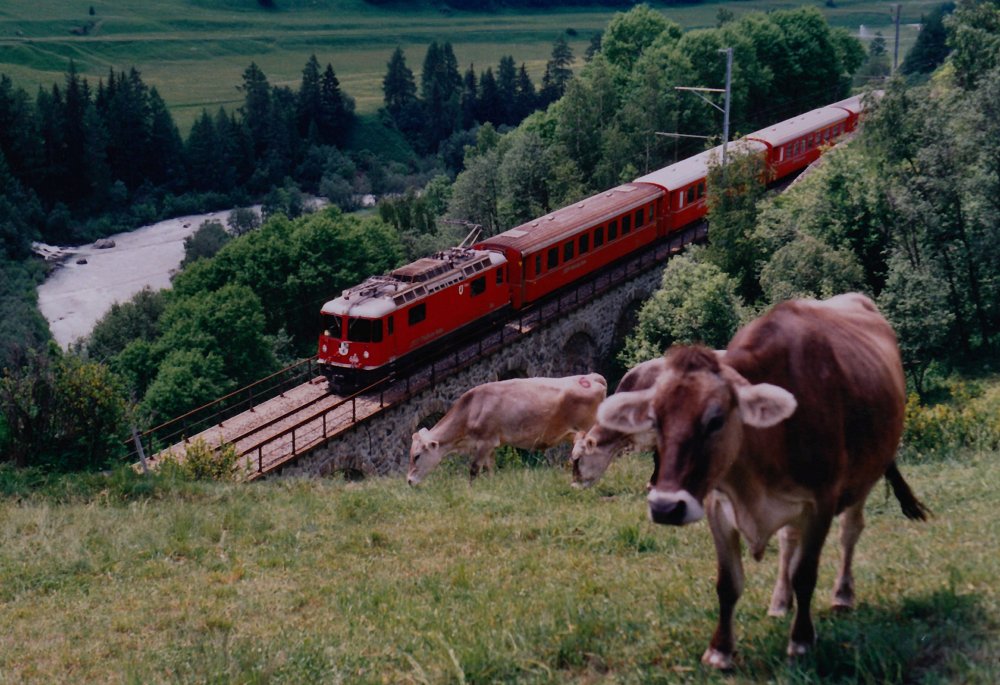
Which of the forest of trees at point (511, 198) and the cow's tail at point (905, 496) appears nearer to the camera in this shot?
the cow's tail at point (905, 496)

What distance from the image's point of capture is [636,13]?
7806 centimetres

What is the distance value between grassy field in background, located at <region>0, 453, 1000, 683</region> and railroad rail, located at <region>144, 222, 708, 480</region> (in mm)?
10422

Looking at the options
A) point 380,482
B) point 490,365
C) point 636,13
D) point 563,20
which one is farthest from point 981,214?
point 563,20

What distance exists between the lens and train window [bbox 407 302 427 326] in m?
30.9

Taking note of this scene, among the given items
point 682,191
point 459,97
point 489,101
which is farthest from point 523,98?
point 682,191

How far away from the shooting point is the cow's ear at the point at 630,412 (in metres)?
6.36

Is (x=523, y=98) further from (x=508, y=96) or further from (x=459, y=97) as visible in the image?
(x=459, y=97)

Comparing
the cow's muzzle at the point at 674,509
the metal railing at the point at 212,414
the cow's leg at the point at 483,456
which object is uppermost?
the cow's muzzle at the point at 674,509

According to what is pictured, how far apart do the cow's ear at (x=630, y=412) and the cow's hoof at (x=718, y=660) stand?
181cm

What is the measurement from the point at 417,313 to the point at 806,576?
972 inches

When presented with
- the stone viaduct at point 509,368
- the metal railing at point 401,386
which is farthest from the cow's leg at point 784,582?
the stone viaduct at point 509,368

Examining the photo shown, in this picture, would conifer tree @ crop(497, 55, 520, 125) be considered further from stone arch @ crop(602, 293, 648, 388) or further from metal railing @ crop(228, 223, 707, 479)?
metal railing @ crop(228, 223, 707, 479)

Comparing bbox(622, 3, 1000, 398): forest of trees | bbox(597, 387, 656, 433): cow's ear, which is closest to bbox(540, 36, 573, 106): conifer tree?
bbox(622, 3, 1000, 398): forest of trees

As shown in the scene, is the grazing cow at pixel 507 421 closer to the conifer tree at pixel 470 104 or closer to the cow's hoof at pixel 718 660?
the cow's hoof at pixel 718 660
